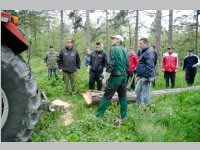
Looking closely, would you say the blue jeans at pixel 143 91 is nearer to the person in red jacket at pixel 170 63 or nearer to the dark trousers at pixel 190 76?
the person in red jacket at pixel 170 63

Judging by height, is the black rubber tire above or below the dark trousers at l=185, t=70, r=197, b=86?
above

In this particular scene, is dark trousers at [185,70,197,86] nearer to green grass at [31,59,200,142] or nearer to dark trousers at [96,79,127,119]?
green grass at [31,59,200,142]

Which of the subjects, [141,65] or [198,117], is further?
[141,65]

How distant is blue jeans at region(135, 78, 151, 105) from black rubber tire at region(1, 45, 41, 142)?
4.16 m

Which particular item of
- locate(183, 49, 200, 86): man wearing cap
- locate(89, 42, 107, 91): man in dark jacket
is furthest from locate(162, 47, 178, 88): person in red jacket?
locate(89, 42, 107, 91): man in dark jacket

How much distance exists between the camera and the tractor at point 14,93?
3463 mm

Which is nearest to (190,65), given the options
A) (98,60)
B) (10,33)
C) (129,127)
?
(98,60)

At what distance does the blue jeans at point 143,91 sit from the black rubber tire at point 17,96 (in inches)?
164

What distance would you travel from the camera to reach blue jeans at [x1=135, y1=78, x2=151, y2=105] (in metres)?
7.42

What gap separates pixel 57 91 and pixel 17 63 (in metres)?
6.71

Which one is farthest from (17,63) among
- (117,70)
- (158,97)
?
(158,97)

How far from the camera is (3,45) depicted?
3.54m

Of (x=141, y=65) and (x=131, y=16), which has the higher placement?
(x=131, y=16)

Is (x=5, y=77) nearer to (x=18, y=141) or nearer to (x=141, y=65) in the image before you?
(x=18, y=141)
